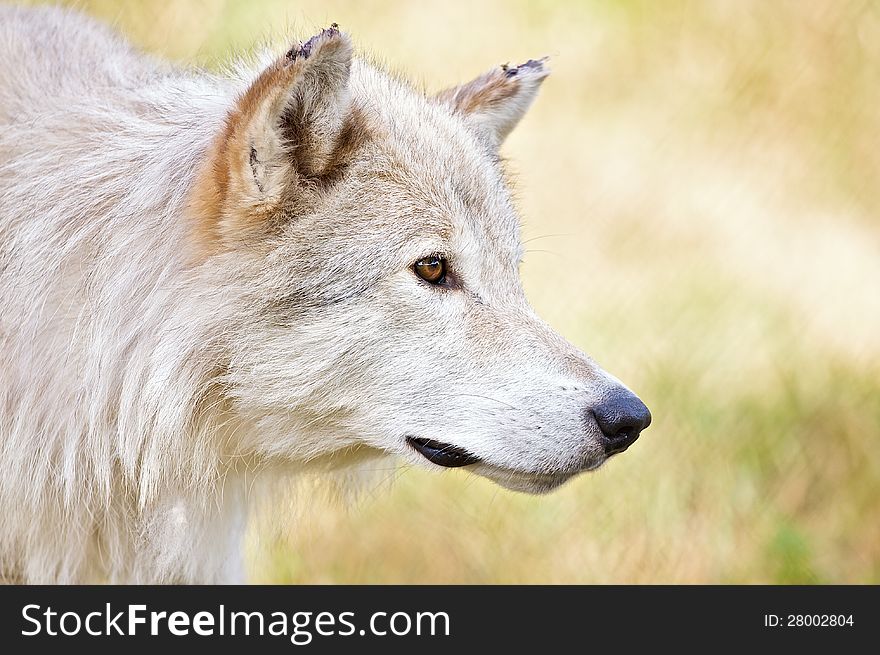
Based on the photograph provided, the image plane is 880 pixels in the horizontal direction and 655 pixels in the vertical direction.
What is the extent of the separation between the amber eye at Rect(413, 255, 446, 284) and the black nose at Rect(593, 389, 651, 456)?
0.62 metres

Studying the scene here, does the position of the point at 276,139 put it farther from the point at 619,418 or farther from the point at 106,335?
the point at 619,418

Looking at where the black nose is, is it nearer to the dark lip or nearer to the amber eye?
the dark lip

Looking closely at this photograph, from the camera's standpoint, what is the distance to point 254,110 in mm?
3061

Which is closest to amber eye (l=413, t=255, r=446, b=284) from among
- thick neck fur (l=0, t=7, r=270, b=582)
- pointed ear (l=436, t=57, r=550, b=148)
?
thick neck fur (l=0, t=7, r=270, b=582)

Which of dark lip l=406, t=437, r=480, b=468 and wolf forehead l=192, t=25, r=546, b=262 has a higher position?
wolf forehead l=192, t=25, r=546, b=262

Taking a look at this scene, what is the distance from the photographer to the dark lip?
3.31 meters

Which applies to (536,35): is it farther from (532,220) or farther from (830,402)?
(830,402)

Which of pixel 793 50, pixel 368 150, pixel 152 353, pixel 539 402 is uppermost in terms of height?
pixel 793 50

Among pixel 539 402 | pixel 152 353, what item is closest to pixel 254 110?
pixel 152 353

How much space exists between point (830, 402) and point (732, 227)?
1.36 m

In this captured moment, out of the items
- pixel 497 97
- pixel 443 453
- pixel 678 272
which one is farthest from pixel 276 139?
pixel 678 272

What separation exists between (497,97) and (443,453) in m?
1.46

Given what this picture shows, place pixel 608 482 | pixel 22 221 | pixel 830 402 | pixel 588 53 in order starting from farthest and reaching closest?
pixel 588 53 → pixel 830 402 → pixel 608 482 → pixel 22 221

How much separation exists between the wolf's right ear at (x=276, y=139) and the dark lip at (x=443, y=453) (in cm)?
80
